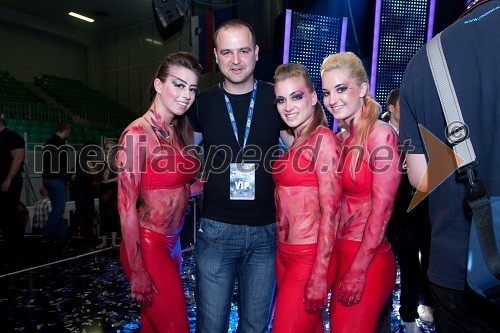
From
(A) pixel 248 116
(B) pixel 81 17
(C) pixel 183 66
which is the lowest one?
(A) pixel 248 116

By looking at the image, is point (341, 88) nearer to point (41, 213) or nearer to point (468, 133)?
point (468, 133)

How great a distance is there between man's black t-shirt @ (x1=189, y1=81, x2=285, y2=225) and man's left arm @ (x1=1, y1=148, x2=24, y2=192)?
3.88m

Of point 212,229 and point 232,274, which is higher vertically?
point 212,229

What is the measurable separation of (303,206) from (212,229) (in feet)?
1.61

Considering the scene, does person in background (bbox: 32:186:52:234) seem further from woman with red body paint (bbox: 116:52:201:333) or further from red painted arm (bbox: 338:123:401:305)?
red painted arm (bbox: 338:123:401:305)

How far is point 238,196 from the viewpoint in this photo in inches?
77.0

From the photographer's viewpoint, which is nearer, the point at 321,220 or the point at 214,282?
the point at 321,220

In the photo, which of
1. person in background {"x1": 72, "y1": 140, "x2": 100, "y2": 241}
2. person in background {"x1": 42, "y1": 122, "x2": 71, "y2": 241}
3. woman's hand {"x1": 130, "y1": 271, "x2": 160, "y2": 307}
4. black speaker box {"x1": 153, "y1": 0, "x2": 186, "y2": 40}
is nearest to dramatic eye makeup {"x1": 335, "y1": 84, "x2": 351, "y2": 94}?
woman's hand {"x1": 130, "y1": 271, "x2": 160, "y2": 307}

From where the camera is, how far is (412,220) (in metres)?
2.83

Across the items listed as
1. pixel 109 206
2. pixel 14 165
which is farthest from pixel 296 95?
pixel 109 206

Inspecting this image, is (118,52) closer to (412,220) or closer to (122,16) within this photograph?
(122,16)

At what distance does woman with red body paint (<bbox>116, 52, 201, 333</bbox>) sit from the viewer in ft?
5.85

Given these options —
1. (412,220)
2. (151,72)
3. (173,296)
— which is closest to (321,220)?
(173,296)

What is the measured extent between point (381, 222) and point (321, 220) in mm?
260
